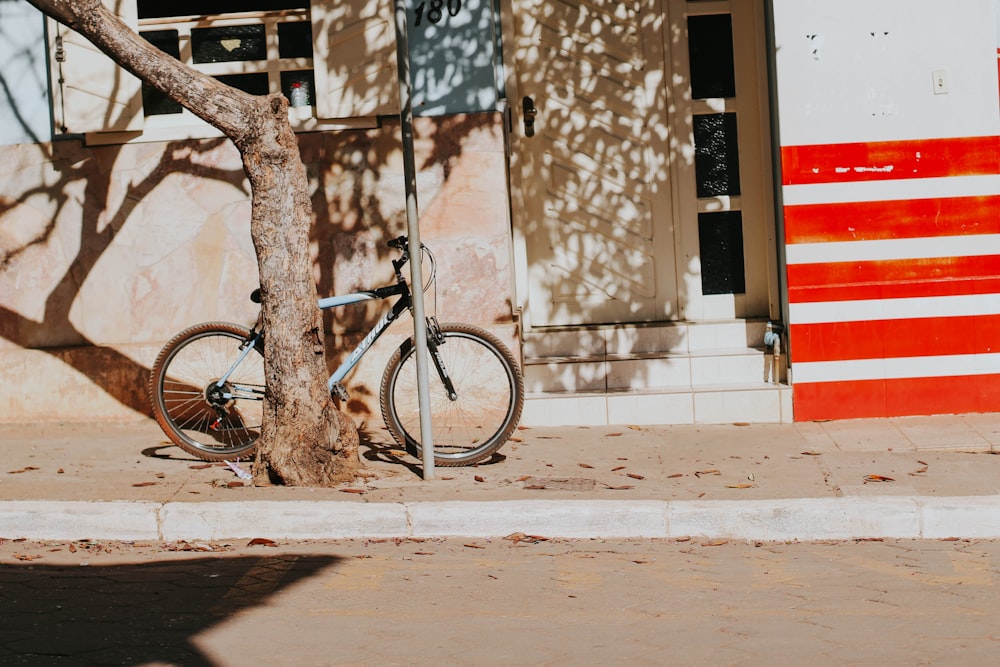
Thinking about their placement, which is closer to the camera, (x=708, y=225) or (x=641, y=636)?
(x=641, y=636)

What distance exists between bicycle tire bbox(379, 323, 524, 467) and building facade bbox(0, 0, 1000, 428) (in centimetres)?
63

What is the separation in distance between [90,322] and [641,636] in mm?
5205

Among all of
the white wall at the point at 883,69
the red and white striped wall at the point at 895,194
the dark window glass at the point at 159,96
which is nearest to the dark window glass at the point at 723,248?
the red and white striped wall at the point at 895,194

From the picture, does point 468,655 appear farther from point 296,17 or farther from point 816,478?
point 296,17

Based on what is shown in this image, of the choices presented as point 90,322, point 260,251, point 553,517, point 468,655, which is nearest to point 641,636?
point 468,655

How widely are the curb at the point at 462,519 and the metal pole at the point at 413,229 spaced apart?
0.63 meters

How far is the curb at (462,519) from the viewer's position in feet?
19.6

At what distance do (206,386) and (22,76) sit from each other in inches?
103

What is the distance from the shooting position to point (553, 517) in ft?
19.9

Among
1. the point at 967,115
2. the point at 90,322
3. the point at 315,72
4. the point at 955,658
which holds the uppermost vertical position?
the point at 315,72

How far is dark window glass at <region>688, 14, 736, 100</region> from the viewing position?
8.68m

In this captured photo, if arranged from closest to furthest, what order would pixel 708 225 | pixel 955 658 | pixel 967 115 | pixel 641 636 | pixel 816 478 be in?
1. pixel 955 658
2. pixel 641 636
3. pixel 816 478
4. pixel 967 115
5. pixel 708 225

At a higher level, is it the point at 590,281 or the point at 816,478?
the point at 590,281

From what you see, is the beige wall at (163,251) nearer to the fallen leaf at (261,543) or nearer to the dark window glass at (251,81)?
the dark window glass at (251,81)
